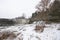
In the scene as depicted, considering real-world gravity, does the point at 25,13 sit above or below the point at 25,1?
below

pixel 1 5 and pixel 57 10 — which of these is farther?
pixel 1 5

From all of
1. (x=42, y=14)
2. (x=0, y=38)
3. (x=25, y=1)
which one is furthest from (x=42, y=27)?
(x=0, y=38)

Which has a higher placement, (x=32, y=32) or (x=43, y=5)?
(x=43, y=5)

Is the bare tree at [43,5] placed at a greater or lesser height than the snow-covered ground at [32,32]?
greater

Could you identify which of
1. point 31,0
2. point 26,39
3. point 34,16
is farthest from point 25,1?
point 26,39

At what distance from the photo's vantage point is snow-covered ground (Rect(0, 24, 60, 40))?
142cm

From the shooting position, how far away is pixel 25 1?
5.07 ft

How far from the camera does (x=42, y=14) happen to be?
149 centimetres

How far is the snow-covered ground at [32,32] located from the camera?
1417 millimetres

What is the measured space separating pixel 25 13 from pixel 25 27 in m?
0.16

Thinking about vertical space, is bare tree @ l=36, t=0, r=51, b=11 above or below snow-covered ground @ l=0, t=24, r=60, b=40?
above

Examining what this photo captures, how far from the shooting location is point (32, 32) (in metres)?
1.48

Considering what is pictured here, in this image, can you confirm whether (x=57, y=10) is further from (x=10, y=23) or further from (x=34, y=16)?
(x=10, y=23)

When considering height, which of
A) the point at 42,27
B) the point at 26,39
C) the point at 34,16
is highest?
the point at 34,16
